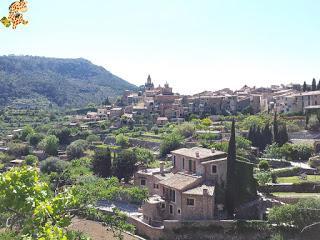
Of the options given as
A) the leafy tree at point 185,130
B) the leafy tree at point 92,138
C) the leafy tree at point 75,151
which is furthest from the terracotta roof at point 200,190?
the leafy tree at point 92,138

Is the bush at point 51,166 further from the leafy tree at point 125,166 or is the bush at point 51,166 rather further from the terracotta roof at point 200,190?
the terracotta roof at point 200,190

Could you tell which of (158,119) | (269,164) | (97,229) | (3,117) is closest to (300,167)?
(269,164)

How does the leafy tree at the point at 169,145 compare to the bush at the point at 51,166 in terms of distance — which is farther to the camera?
the leafy tree at the point at 169,145

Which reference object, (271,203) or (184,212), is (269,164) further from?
(184,212)

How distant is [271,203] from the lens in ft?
116

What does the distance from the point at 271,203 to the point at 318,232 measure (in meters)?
5.16

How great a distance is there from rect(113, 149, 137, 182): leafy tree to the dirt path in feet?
39.9

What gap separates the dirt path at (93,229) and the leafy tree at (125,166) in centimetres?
1216

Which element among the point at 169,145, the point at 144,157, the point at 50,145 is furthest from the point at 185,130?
the point at 50,145

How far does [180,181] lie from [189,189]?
4.33ft

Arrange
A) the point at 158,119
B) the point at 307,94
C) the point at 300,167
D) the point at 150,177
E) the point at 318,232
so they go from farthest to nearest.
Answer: the point at 158,119, the point at 307,94, the point at 300,167, the point at 150,177, the point at 318,232

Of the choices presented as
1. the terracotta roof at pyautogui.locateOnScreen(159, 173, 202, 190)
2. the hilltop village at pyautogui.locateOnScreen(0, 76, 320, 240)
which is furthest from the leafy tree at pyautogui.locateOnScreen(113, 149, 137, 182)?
the terracotta roof at pyautogui.locateOnScreen(159, 173, 202, 190)

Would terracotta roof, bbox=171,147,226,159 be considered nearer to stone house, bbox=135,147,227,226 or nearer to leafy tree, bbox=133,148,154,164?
stone house, bbox=135,147,227,226

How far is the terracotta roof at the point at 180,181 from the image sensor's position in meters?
34.9
